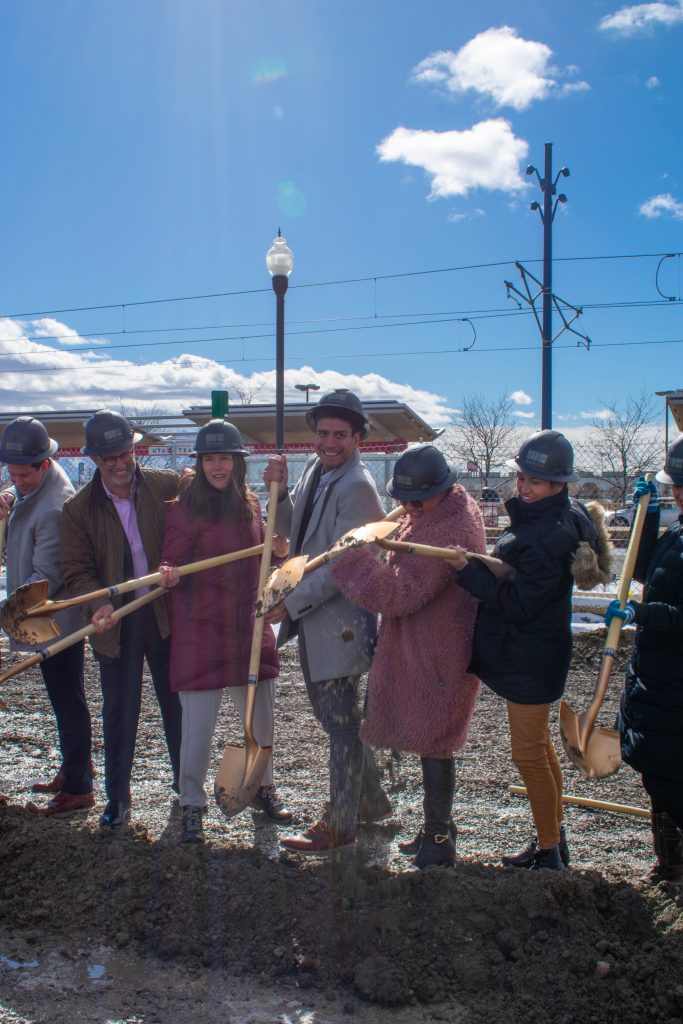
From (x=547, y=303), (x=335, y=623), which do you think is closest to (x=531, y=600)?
(x=335, y=623)

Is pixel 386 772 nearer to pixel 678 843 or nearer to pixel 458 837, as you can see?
pixel 458 837

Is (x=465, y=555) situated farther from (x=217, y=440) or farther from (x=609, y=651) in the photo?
(x=217, y=440)

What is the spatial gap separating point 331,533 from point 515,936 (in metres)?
1.69

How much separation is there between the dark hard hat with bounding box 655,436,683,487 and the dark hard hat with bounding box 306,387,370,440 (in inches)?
49.6

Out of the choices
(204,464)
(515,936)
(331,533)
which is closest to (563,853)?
(515,936)

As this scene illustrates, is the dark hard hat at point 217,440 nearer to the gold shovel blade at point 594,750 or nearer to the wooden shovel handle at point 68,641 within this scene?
the wooden shovel handle at point 68,641

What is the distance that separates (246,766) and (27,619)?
1219 mm

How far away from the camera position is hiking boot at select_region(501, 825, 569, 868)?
11.1 feet

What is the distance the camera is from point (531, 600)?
314 centimetres

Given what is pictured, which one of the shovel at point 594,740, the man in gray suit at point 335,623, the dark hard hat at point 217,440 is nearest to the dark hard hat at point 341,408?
the man in gray suit at point 335,623

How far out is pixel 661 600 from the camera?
319 centimetres

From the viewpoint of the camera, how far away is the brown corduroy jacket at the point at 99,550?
3947 millimetres

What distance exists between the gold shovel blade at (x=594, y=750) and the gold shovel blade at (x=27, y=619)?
2272 millimetres

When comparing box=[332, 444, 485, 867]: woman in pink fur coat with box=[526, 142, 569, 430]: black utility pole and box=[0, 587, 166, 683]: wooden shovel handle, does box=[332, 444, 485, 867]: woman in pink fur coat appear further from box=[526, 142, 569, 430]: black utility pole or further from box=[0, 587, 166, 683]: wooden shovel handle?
box=[526, 142, 569, 430]: black utility pole
